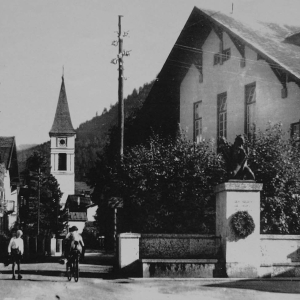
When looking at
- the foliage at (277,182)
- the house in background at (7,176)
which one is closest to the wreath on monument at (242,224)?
the foliage at (277,182)

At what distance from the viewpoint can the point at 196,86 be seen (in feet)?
115

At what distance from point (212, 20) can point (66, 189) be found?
289 ft

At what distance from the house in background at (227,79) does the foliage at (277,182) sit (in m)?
3.94

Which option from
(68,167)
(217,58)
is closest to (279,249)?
(217,58)

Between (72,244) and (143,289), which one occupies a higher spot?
(72,244)

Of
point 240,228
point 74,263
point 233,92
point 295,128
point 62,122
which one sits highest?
point 62,122

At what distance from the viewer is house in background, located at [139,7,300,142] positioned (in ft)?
Answer: 95.7

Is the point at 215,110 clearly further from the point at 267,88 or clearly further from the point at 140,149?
the point at 140,149

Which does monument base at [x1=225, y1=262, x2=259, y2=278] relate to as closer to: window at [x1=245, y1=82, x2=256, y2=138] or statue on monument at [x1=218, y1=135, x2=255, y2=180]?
statue on monument at [x1=218, y1=135, x2=255, y2=180]

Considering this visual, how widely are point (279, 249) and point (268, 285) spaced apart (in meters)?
2.78

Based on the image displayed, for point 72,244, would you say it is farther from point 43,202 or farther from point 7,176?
point 43,202

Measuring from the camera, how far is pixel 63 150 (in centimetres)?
12038

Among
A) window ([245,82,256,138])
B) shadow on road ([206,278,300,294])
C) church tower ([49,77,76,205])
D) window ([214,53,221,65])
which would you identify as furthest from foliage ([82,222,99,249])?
shadow on road ([206,278,300,294])

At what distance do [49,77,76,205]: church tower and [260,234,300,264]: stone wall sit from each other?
327 ft
